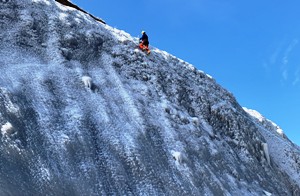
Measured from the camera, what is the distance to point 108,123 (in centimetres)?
2362

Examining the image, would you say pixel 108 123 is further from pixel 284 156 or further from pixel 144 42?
pixel 284 156

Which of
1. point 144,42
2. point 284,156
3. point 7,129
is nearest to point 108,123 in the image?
point 7,129

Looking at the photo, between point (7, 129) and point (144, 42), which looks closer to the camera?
point (7, 129)

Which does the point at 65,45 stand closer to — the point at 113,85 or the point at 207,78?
the point at 113,85

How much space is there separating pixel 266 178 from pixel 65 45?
61.5 feet

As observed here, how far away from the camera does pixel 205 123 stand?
3061 cm

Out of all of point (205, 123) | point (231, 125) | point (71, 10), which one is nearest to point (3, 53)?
point (71, 10)

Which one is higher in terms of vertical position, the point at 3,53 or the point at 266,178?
the point at 3,53

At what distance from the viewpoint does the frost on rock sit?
19.4 metres

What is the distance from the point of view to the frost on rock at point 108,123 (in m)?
19.4

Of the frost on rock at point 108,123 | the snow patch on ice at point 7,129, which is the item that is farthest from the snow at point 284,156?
the snow patch on ice at point 7,129

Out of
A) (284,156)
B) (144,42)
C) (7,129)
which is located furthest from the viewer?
(284,156)

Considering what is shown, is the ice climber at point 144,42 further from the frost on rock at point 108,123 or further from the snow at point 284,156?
the snow at point 284,156

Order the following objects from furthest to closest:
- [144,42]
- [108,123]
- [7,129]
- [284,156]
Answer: [284,156]
[144,42]
[108,123]
[7,129]
